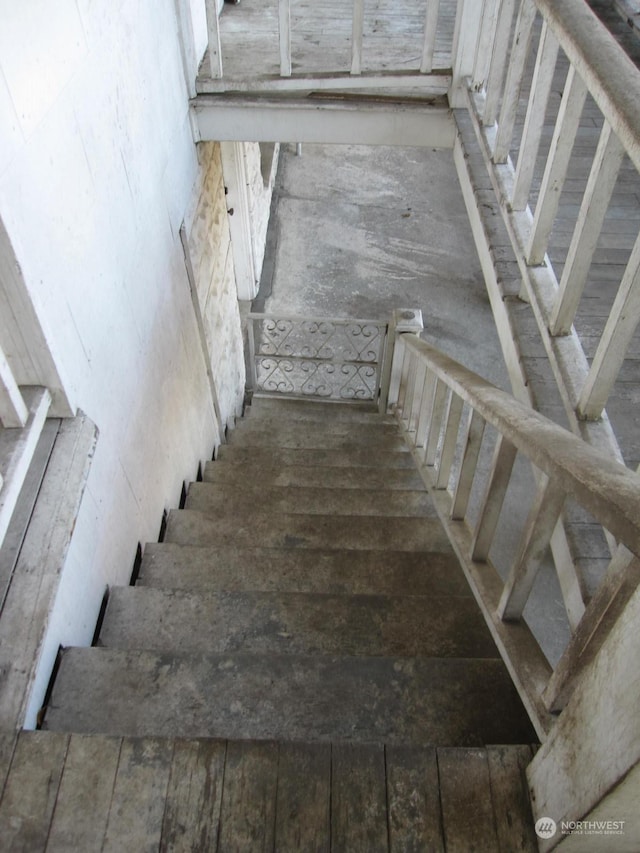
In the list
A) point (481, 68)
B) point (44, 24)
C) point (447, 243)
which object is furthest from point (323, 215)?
point (44, 24)

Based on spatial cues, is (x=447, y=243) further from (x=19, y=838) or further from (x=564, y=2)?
(x=19, y=838)

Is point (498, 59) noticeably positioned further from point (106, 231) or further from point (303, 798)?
point (303, 798)

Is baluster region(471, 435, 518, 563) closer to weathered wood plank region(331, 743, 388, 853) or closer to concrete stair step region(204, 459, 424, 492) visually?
weathered wood plank region(331, 743, 388, 853)

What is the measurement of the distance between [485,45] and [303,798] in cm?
303

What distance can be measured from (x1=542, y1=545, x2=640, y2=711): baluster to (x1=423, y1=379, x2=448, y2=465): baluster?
1379 mm

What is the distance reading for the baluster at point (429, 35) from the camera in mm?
2990

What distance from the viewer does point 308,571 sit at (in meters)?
2.14

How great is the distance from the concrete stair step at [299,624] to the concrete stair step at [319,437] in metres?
1.74

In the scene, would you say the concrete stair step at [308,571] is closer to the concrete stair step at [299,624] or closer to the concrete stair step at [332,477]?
the concrete stair step at [299,624]

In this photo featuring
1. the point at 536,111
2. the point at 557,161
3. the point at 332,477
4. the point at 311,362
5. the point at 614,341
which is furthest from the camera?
the point at 311,362

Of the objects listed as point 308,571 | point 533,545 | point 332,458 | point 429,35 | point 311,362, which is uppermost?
point 429,35

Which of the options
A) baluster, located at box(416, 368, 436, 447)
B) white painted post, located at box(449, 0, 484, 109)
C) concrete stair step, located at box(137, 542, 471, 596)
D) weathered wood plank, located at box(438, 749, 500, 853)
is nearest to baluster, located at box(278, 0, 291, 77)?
white painted post, located at box(449, 0, 484, 109)

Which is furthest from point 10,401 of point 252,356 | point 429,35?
point 252,356

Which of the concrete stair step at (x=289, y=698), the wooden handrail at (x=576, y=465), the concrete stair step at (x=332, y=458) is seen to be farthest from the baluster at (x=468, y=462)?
the concrete stair step at (x=332, y=458)
